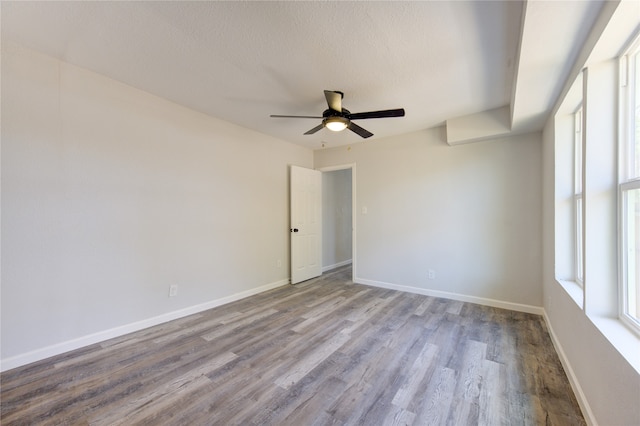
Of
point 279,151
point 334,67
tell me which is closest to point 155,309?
point 279,151

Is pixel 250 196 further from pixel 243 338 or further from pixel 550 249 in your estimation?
pixel 550 249

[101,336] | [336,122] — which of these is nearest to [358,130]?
[336,122]

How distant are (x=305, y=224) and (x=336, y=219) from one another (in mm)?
1355

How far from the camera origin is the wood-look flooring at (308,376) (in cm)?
159

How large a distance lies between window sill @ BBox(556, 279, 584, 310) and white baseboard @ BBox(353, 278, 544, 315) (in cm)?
110

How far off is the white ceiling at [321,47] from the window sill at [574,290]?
1.67 metres

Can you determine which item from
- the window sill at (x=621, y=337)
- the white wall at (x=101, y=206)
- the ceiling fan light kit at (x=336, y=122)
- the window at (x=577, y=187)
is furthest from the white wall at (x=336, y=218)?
the window sill at (x=621, y=337)

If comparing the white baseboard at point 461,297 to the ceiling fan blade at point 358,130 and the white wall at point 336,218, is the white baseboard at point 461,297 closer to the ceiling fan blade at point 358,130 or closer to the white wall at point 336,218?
the white wall at point 336,218

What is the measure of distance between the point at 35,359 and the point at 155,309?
925mm

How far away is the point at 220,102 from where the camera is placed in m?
2.99

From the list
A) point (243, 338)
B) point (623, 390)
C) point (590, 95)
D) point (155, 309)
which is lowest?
point (243, 338)

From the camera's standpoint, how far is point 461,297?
3.61 m

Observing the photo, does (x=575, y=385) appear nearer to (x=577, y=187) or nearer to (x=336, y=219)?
(x=577, y=187)

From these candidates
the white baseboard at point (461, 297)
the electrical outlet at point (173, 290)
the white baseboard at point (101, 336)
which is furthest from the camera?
the white baseboard at point (461, 297)
